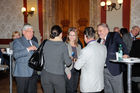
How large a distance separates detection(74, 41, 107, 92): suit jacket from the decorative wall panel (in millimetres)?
6747

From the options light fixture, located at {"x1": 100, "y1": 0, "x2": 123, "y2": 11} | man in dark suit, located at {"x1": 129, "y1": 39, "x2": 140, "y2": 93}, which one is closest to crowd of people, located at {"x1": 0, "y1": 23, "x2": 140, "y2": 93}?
man in dark suit, located at {"x1": 129, "y1": 39, "x2": 140, "y2": 93}

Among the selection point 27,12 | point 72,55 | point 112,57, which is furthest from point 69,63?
point 27,12

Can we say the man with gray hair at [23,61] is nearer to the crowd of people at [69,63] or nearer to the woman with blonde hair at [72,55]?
the crowd of people at [69,63]

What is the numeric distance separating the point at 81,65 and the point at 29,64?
0.83 meters

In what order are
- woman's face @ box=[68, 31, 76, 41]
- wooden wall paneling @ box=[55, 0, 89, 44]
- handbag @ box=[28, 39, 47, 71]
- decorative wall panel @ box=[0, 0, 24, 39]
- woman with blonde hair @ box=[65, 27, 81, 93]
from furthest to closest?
decorative wall panel @ box=[0, 0, 24, 39] → wooden wall paneling @ box=[55, 0, 89, 44] → woman's face @ box=[68, 31, 76, 41] → woman with blonde hair @ box=[65, 27, 81, 93] → handbag @ box=[28, 39, 47, 71]

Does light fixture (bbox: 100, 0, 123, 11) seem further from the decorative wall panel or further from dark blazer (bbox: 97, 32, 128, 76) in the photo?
dark blazer (bbox: 97, 32, 128, 76)

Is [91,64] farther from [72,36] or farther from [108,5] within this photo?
[108,5]

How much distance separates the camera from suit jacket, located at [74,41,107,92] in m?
2.84

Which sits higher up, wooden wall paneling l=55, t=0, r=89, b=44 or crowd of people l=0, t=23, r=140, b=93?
wooden wall paneling l=55, t=0, r=89, b=44

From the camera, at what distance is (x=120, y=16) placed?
802 cm

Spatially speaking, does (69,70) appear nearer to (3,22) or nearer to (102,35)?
(102,35)

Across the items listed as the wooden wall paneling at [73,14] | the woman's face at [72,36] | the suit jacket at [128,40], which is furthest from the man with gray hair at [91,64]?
the wooden wall paneling at [73,14]

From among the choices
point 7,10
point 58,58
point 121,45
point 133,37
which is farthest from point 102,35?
point 7,10

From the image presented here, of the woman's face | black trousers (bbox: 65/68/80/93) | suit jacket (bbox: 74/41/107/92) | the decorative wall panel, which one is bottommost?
black trousers (bbox: 65/68/80/93)
